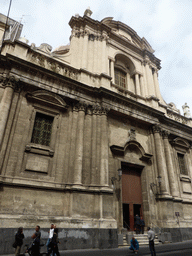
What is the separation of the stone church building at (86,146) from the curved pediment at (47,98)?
0.06 meters

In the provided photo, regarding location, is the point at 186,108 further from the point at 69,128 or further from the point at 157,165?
the point at 69,128

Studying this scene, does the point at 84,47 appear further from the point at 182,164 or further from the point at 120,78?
the point at 182,164

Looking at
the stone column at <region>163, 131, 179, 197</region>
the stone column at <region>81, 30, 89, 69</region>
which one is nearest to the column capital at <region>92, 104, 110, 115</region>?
the stone column at <region>81, 30, 89, 69</region>

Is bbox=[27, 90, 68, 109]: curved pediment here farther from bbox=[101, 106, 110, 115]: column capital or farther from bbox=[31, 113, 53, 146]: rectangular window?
bbox=[101, 106, 110, 115]: column capital

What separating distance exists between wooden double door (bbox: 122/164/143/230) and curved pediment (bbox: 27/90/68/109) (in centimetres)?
618

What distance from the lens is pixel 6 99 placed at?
10109mm

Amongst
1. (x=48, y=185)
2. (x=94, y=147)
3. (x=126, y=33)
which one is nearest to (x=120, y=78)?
(x=126, y=33)

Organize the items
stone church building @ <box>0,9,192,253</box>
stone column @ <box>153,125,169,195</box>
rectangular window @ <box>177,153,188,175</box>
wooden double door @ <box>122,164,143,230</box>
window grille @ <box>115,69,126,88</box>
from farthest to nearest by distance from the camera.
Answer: window grille @ <box>115,69,126,88</box> < rectangular window @ <box>177,153,188,175</box> < stone column @ <box>153,125,169,195</box> < wooden double door @ <box>122,164,143,230</box> < stone church building @ <box>0,9,192,253</box>

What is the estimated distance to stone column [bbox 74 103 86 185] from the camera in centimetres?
1050

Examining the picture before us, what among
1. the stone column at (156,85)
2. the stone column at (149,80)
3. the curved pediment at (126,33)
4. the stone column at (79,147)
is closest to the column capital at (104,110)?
the stone column at (79,147)

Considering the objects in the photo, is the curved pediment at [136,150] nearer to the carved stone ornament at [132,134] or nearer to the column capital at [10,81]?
the carved stone ornament at [132,134]

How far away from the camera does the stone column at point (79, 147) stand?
1050cm

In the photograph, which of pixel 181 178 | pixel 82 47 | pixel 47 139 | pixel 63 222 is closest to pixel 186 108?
pixel 181 178

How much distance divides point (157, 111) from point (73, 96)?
24.4ft
